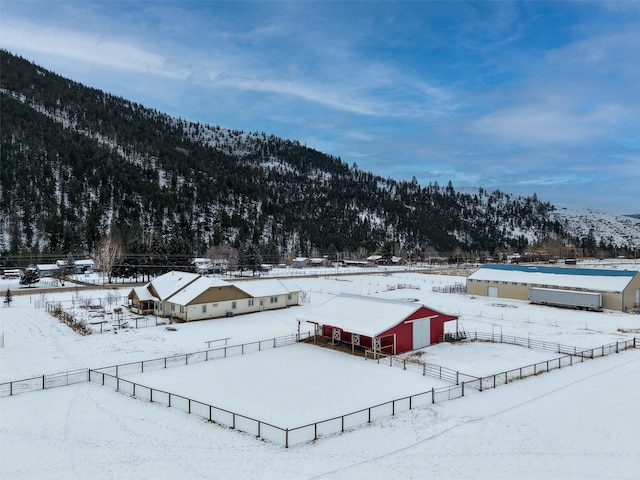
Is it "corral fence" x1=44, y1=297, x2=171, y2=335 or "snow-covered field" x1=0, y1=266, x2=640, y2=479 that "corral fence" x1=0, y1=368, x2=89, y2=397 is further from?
"corral fence" x1=44, y1=297, x2=171, y2=335

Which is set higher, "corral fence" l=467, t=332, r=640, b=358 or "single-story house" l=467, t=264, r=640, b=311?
"single-story house" l=467, t=264, r=640, b=311

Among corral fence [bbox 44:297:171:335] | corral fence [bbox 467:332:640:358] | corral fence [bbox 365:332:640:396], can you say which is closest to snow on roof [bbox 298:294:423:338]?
corral fence [bbox 365:332:640:396]

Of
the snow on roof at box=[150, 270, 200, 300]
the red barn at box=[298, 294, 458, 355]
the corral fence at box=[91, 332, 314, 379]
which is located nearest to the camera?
the corral fence at box=[91, 332, 314, 379]

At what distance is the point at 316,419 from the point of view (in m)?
16.5

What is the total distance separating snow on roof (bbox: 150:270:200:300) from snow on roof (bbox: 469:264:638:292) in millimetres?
33948

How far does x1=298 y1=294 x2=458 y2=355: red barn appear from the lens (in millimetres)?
26531

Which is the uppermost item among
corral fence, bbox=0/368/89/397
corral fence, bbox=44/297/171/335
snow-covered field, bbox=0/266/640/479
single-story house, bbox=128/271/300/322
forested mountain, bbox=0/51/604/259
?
forested mountain, bbox=0/51/604/259

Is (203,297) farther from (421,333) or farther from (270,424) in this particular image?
(270,424)

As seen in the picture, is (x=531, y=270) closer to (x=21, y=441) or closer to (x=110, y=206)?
(x=21, y=441)

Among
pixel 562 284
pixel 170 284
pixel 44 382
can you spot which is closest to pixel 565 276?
pixel 562 284

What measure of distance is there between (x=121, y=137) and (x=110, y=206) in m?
74.0

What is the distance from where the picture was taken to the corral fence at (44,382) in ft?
64.5

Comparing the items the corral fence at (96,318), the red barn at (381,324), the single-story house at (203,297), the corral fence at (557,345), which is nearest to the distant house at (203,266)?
the corral fence at (96,318)

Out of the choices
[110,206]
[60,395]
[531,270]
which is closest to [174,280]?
[60,395]
